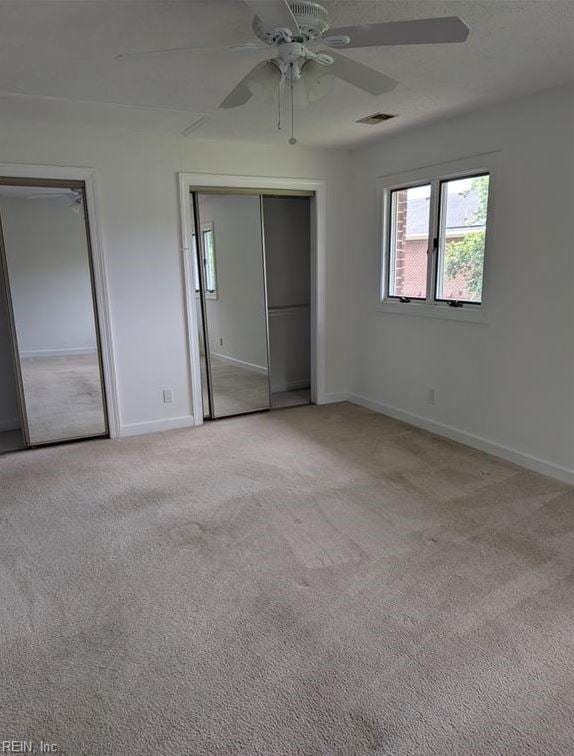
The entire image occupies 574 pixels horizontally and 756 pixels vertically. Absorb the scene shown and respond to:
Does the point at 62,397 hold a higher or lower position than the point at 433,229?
lower

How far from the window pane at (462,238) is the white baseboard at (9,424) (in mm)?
3785

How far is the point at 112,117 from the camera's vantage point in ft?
11.4

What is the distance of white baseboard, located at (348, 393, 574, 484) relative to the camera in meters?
3.30

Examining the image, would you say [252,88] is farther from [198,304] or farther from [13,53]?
[198,304]

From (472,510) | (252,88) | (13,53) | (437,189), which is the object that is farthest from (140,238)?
(472,510)

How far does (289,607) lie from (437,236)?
3018 millimetres

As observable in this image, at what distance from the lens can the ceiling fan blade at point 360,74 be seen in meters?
2.02

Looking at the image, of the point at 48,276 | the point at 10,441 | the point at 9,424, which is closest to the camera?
the point at 48,276

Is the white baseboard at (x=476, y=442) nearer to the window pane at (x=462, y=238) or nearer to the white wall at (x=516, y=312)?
the white wall at (x=516, y=312)

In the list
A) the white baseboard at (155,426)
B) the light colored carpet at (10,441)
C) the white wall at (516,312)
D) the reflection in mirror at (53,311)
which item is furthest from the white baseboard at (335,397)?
the light colored carpet at (10,441)

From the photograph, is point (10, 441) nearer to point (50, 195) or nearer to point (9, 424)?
point (9, 424)

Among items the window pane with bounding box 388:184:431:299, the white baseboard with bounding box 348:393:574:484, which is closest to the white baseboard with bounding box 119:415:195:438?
the white baseboard with bounding box 348:393:574:484

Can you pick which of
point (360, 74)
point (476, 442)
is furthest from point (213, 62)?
point (476, 442)

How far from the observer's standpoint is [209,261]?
4582 mm
